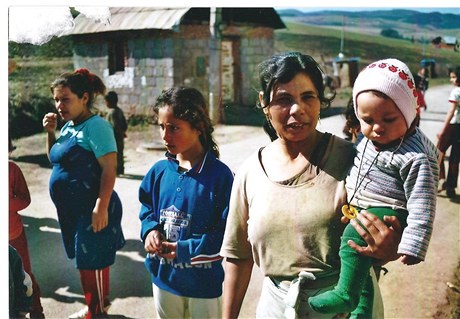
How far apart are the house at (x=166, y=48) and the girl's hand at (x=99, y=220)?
0.91 metres

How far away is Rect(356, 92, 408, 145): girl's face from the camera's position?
1407 millimetres

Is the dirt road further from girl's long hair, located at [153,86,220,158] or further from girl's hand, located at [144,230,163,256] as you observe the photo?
girl's hand, located at [144,230,163,256]

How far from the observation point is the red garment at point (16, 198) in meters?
2.36

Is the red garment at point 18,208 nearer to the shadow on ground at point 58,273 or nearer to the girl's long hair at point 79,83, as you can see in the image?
the shadow on ground at point 58,273

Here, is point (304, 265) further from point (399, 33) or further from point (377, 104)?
point (399, 33)

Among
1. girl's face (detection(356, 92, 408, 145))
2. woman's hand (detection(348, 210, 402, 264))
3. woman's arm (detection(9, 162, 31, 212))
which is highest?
girl's face (detection(356, 92, 408, 145))

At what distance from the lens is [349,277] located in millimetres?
1435

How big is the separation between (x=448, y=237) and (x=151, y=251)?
1.85 meters

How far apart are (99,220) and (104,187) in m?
0.17

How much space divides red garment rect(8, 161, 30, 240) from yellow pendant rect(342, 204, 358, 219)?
1636mm

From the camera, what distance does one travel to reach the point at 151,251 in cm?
195

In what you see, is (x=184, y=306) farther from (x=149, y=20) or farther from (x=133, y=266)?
(x=149, y=20)

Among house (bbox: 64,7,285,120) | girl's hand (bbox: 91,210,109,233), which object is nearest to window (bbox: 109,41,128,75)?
house (bbox: 64,7,285,120)

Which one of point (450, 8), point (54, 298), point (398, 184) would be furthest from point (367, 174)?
point (54, 298)
